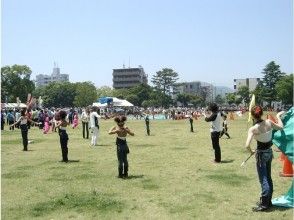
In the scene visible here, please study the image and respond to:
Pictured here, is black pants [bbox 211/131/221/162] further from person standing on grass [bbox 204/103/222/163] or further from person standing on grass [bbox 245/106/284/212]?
person standing on grass [bbox 245/106/284/212]

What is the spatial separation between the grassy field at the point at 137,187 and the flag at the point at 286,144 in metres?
0.52

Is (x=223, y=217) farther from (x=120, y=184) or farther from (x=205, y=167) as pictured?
(x=205, y=167)

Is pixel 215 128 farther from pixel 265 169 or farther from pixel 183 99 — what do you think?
pixel 183 99

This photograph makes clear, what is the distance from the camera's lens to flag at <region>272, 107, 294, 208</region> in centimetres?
1021

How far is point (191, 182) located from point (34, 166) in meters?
6.55

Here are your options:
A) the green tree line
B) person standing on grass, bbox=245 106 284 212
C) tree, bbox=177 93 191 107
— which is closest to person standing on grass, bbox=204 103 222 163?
person standing on grass, bbox=245 106 284 212

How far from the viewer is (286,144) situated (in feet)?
34.9

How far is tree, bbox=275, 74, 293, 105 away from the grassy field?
338ft

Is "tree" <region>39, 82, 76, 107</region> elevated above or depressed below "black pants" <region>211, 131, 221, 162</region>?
above

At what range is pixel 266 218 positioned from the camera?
9.11 meters

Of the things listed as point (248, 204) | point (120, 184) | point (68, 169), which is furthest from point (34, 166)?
point (248, 204)

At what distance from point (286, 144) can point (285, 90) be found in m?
113

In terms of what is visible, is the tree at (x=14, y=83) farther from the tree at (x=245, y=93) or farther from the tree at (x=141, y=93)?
the tree at (x=245, y=93)

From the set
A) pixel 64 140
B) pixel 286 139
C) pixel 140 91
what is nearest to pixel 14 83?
pixel 140 91
